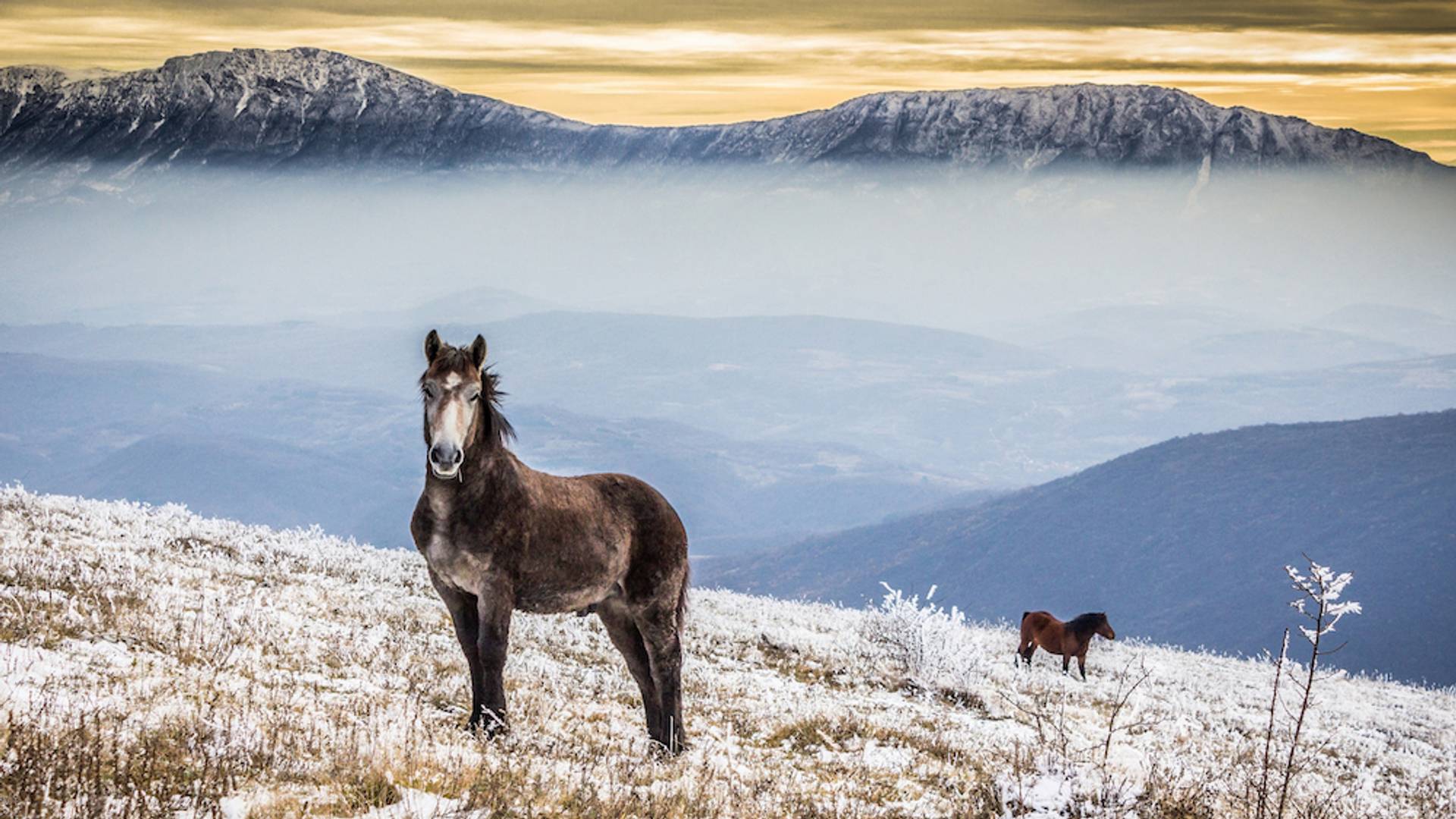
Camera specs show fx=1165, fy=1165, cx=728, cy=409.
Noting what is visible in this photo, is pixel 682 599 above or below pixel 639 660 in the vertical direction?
above

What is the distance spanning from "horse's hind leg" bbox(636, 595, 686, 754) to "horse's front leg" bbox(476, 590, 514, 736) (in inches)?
56.2

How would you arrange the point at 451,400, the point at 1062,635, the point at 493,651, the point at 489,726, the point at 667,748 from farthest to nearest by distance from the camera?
the point at 1062,635
the point at 667,748
the point at 489,726
the point at 493,651
the point at 451,400

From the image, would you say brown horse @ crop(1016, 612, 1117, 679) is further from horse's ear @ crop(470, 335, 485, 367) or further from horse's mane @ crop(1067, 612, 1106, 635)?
horse's ear @ crop(470, 335, 485, 367)

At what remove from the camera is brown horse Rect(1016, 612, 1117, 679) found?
24.0 metres

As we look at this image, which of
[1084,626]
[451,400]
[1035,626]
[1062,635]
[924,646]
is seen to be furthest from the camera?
[1035,626]

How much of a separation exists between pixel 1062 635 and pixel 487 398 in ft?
61.2

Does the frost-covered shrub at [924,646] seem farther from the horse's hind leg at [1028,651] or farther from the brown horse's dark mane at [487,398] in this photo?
the brown horse's dark mane at [487,398]

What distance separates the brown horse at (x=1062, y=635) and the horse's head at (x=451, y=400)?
18466mm

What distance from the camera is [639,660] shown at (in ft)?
32.4

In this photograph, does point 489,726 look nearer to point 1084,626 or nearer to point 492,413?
point 492,413

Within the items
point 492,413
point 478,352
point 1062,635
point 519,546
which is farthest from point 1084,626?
point 478,352

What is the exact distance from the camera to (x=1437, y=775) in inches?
658

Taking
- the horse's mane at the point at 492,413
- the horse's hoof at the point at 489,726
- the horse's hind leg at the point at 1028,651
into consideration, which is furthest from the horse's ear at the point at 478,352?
the horse's hind leg at the point at 1028,651

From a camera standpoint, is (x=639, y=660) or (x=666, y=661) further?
(x=639, y=660)
